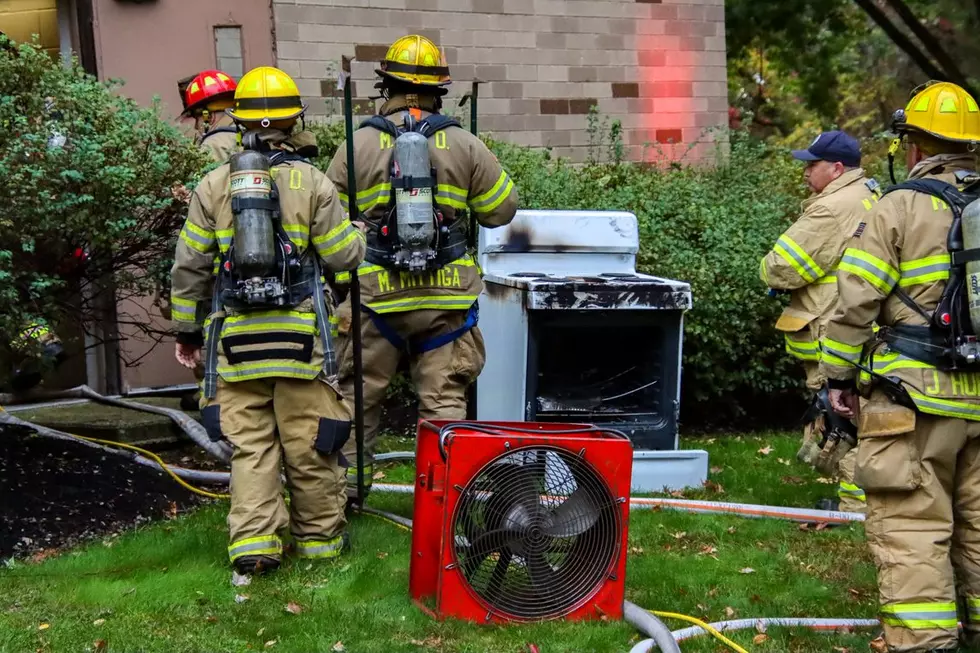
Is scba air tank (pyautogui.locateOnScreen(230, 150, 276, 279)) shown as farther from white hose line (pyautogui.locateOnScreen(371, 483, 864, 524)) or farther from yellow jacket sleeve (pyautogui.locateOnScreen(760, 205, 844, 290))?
yellow jacket sleeve (pyautogui.locateOnScreen(760, 205, 844, 290))

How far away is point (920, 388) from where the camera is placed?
4.10 metres

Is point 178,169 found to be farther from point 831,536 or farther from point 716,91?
point 716,91

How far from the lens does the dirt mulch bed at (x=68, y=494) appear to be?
5.33m

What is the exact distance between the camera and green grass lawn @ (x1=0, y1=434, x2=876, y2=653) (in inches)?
166

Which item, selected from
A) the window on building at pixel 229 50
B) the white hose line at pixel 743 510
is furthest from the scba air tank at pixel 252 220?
the window on building at pixel 229 50

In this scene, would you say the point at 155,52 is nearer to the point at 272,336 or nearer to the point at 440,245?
the point at 440,245

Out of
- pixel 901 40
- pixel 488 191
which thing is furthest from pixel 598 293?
pixel 901 40

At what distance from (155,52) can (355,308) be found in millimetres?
4404

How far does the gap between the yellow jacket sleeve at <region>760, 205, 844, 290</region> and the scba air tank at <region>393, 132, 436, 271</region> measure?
1993mm

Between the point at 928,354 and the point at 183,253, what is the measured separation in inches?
123

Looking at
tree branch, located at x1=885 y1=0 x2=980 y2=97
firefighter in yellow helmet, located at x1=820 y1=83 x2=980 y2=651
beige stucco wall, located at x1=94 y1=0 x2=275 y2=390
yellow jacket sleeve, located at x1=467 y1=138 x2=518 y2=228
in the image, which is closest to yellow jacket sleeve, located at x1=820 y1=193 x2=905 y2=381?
firefighter in yellow helmet, located at x1=820 y1=83 x2=980 y2=651

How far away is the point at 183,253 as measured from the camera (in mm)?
5047

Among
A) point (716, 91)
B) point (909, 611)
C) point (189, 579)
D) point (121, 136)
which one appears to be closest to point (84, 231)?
point (121, 136)

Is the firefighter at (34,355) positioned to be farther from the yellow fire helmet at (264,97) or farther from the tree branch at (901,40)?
the tree branch at (901,40)
